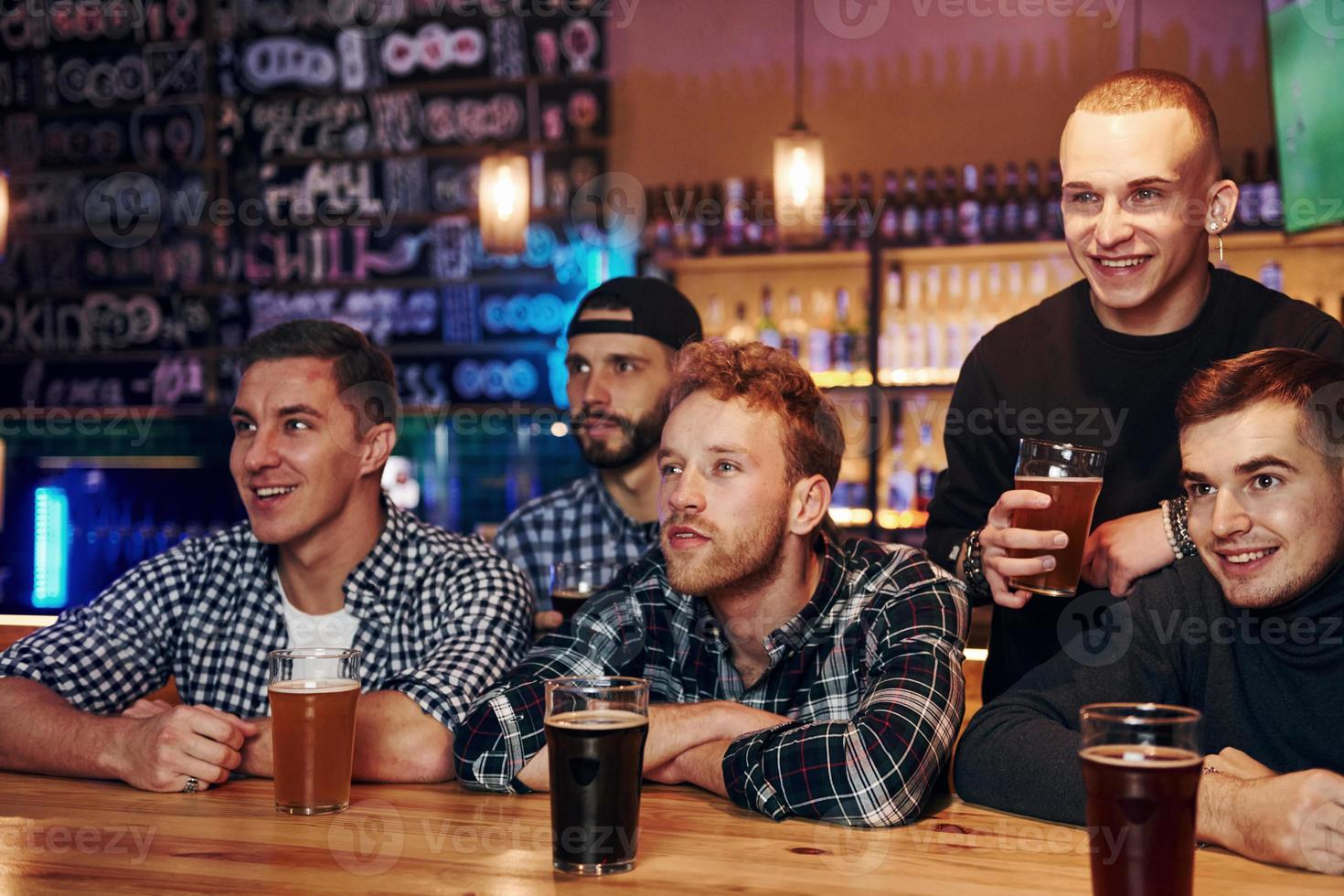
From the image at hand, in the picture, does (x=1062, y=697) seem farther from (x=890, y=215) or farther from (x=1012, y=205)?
(x=890, y=215)

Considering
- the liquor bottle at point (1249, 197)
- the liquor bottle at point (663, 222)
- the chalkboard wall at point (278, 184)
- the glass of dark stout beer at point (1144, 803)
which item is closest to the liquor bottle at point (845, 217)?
the liquor bottle at point (663, 222)

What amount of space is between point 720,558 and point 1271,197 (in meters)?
3.79

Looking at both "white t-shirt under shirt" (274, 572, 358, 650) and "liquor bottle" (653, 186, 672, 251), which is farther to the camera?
"liquor bottle" (653, 186, 672, 251)

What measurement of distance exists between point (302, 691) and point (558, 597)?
0.82 metres

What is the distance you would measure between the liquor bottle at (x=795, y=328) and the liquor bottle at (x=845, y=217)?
0.36 m

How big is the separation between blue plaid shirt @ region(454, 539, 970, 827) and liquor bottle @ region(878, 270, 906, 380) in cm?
327

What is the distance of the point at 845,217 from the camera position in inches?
216

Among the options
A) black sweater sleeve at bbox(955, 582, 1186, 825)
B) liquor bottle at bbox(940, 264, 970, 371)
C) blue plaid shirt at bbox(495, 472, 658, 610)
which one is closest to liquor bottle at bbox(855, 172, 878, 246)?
liquor bottle at bbox(940, 264, 970, 371)

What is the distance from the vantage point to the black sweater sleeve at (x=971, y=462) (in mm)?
2219

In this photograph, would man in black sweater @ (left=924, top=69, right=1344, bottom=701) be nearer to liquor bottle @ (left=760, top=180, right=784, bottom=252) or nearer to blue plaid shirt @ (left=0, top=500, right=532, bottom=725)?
blue plaid shirt @ (left=0, top=500, right=532, bottom=725)

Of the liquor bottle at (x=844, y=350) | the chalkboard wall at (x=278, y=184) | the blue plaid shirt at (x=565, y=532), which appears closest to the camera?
the blue plaid shirt at (x=565, y=532)

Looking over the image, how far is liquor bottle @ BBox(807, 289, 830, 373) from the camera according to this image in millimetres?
5398

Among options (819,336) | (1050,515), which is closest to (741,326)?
(819,336)

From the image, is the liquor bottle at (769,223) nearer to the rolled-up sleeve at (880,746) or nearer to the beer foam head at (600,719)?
the rolled-up sleeve at (880,746)
